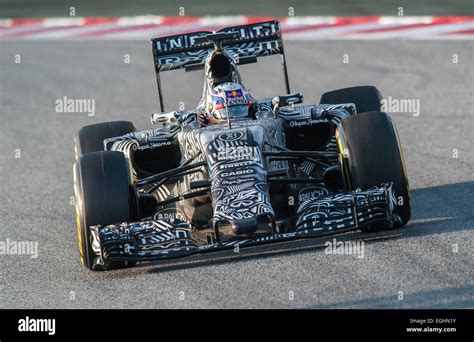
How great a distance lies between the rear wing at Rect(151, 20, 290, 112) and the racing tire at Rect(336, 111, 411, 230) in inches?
81.7

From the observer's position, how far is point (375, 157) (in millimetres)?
10562

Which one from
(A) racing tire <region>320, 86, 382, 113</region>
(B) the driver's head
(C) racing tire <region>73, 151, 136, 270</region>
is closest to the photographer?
(C) racing tire <region>73, 151, 136, 270</region>

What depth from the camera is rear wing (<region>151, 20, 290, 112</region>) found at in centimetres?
1280

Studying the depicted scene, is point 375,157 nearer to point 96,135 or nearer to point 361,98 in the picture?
point 361,98

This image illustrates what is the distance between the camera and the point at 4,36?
2388 centimetres

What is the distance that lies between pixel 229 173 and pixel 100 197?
1150mm

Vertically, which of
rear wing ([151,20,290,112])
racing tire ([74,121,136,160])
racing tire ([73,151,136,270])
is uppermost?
rear wing ([151,20,290,112])

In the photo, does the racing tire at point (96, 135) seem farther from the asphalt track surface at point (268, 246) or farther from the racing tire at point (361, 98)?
the racing tire at point (361, 98)

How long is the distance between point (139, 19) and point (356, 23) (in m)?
4.34

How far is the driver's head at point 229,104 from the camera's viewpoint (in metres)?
11.6

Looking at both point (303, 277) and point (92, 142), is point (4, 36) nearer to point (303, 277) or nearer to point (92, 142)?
point (92, 142)

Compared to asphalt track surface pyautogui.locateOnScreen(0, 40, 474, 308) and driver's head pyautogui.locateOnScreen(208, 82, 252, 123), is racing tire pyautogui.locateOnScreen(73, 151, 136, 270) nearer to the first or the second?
asphalt track surface pyautogui.locateOnScreen(0, 40, 474, 308)

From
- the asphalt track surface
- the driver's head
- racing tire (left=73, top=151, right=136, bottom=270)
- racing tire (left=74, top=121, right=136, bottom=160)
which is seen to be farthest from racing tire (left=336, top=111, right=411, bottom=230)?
racing tire (left=74, top=121, right=136, bottom=160)
